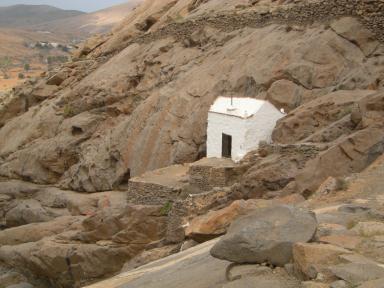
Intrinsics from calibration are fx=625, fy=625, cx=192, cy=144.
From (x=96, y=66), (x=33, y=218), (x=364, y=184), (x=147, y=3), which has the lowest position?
(x=33, y=218)

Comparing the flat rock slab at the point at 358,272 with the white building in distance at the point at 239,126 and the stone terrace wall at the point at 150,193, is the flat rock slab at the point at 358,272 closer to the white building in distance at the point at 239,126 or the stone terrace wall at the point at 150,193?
the stone terrace wall at the point at 150,193

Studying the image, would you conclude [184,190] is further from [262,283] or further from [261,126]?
[262,283]

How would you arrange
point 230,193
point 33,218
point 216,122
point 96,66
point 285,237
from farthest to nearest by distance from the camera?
point 96,66 → point 33,218 → point 216,122 → point 230,193 → point 285,237

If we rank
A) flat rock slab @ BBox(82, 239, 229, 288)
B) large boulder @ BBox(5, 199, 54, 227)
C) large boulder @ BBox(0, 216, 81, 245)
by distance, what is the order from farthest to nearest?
large boulder @ BBox(5, 199, 54, 227)
large boulder @ BBox(0, 216, 81, 245)
flat rock slab @ BBox(82, 239, 229, 288)

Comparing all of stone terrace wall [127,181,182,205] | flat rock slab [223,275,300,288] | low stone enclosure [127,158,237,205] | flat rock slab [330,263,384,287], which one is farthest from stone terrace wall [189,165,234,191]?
flat rock slab [330,263,384,287]

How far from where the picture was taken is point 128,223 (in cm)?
1611

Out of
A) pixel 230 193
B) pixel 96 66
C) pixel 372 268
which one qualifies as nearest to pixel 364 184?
pixel 230 193

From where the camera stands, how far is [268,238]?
23.9 feet

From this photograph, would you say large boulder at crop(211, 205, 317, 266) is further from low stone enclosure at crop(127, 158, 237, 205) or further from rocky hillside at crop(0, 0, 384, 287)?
low stone enclosure at crop(127, 158, 237, 205)

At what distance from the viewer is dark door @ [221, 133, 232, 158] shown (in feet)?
62.2

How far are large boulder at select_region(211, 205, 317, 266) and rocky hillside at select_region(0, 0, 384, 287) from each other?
0.27 feet

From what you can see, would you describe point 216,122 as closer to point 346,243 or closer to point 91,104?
point 91,104

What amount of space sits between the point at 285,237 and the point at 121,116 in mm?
18602

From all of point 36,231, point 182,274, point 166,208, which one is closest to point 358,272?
point 182,274
